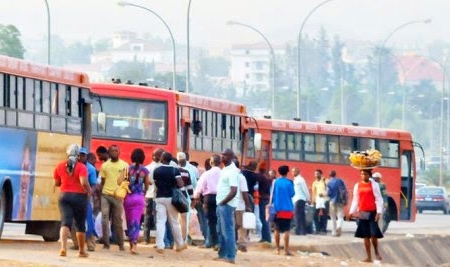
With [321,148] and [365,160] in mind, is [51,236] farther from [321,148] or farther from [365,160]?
[321,148]

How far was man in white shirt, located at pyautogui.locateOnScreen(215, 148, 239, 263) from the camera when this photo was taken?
26.8m

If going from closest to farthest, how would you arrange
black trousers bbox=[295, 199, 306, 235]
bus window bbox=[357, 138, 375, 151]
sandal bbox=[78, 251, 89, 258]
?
sandal bbox=[78, 251, 89, 258]
black trousers bbox=[295, 199, 306, 235]
bus window bbox=[357, 138, 375, 151]

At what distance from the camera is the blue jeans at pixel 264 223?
112ft

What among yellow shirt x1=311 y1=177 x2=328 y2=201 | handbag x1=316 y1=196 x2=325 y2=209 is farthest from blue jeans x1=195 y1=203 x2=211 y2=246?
yellow shirt x1=311 y1=177 x2=328 y2=201

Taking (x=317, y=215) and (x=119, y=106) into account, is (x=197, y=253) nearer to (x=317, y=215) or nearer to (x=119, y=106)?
(x=119, y=106)

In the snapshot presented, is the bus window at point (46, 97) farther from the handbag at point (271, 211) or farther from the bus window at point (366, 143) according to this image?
the bus window at point (366, 143)

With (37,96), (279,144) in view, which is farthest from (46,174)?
(279,144)

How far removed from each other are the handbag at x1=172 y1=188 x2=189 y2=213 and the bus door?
2266 cm

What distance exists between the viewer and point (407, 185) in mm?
50125

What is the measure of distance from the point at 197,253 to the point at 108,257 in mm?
3503

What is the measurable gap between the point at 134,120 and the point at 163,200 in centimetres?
849

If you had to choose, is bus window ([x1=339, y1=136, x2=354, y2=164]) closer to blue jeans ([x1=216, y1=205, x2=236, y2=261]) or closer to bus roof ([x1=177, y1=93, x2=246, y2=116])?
bus roof ([x1=177, y1=93, x2=246, y2=116])

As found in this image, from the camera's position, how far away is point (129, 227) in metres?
27.2

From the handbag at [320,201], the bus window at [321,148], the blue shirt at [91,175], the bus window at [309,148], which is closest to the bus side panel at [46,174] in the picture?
the blue shirt at [91,175]
